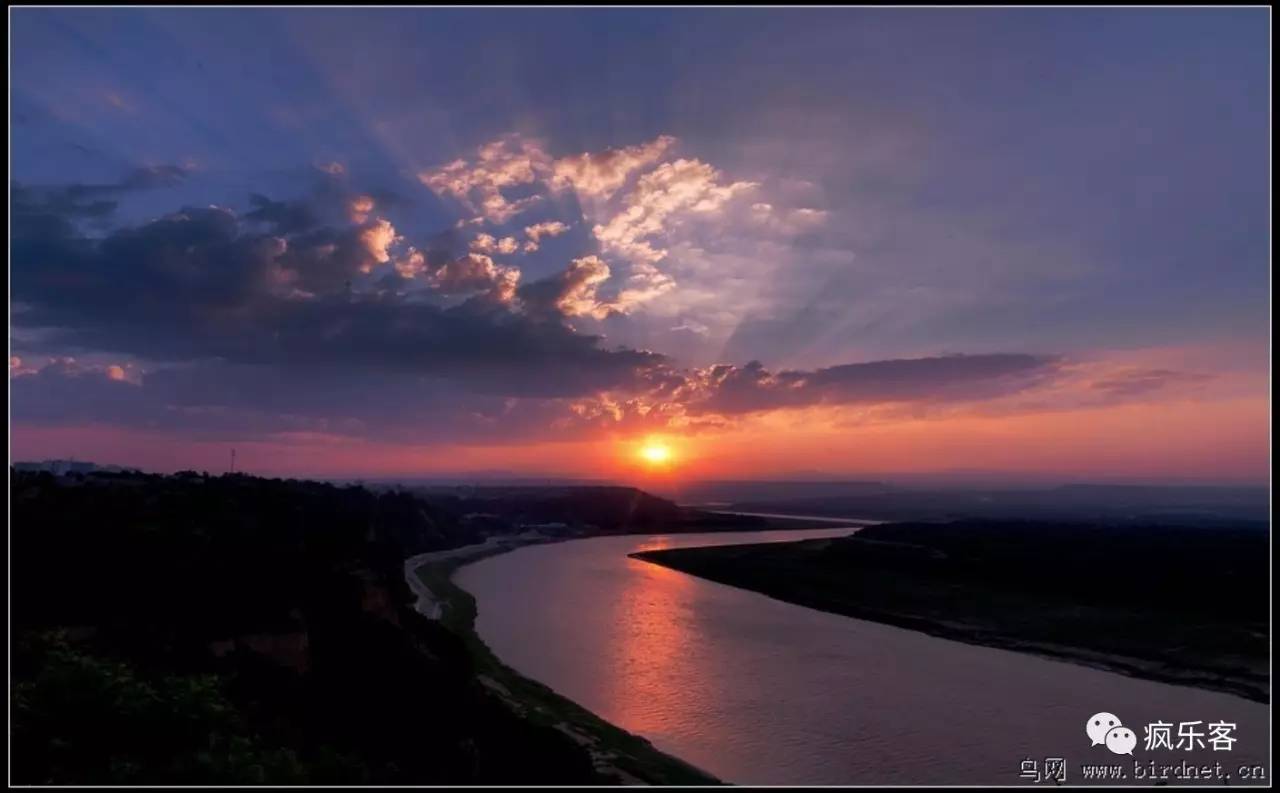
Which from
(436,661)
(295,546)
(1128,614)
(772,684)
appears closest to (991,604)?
(1128,614)

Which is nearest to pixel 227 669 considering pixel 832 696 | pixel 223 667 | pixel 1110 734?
pixel 223 667

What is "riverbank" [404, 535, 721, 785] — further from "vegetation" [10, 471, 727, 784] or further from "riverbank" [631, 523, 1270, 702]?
"riverbank" [631, 523, 1270, 702]

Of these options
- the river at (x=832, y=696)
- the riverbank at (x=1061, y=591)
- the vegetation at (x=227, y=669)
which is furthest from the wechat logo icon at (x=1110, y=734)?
the vegetation at (x=227, y=669)

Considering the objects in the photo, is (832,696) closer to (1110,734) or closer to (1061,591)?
(1110,734)

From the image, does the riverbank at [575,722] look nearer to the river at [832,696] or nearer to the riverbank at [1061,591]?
the river at [832,696]

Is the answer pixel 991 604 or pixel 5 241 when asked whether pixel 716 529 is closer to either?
pixel 991 604
